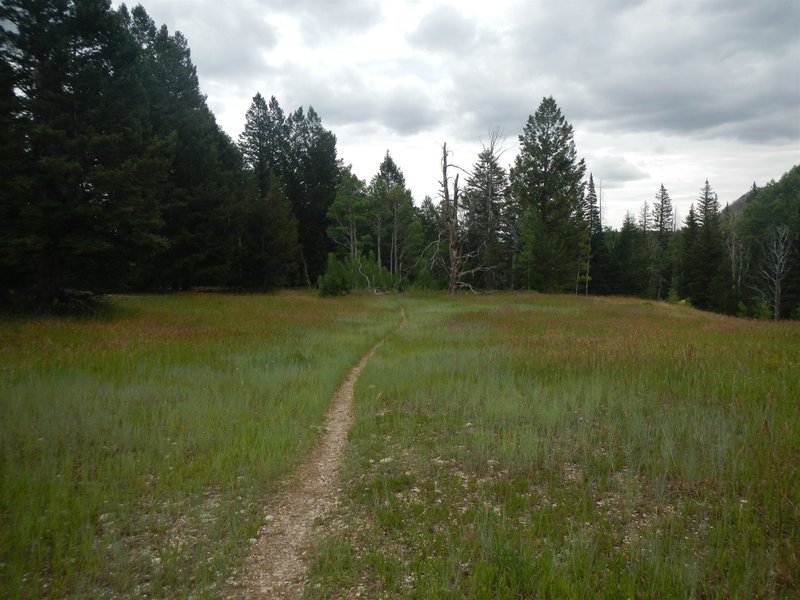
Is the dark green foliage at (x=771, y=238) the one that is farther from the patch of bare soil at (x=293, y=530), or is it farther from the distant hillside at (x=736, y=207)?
the patch of bare soil at (x=293, y=530)

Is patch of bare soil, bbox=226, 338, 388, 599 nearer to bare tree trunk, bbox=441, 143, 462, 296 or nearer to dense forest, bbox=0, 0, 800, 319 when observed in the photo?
dense forest, bbox=0, 0, 800, 319

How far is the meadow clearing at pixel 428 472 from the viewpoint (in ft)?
12.3

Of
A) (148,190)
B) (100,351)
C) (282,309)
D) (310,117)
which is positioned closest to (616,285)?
(310,117)

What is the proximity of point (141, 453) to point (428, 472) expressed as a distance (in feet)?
12.7

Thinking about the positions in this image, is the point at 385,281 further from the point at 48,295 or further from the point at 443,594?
the point at 443,594

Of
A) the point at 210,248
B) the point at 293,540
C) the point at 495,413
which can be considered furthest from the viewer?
the point at 210,248

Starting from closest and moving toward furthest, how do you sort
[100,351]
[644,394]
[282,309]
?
[644,394] → [100,351] → [282,309]

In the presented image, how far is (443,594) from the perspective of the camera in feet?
11.6

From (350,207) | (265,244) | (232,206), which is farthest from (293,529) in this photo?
(350,207)

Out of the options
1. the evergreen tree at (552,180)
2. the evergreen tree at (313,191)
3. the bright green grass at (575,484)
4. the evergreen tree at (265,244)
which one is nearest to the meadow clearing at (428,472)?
the bright green grass at (575,484)

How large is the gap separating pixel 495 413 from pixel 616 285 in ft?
218

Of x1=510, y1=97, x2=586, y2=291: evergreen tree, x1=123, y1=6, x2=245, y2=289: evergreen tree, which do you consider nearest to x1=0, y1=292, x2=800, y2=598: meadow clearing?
x1=123, y1=6, x2=245, y2=289: evergreen tree

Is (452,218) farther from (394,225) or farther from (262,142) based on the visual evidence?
(262,142)

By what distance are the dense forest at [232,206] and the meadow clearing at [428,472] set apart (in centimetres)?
980
